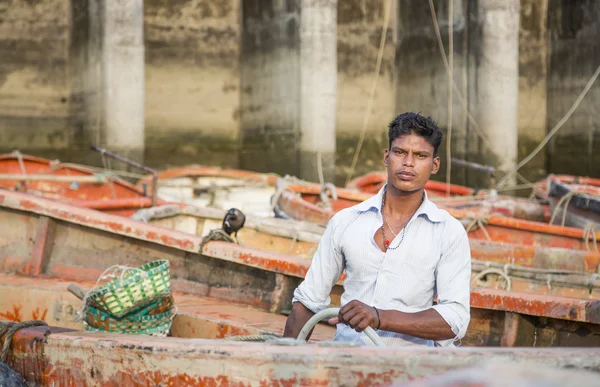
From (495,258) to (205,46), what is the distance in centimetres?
1085

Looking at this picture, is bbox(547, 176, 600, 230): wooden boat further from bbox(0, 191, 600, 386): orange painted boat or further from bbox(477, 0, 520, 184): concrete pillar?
bbox(477, 0, 520, 184): concrete pillar

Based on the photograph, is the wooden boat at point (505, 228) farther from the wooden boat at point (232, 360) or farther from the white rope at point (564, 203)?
the wooden boat at point (232, 360)

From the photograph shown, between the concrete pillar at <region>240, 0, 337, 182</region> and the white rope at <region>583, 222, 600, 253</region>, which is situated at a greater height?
the concrete pillar at <region>240, 0, 337, 182</region>

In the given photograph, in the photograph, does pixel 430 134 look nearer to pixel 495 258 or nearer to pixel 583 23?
pixel 495 258

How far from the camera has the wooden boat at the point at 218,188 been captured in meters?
10.6

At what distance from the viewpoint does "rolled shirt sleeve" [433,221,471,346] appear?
108 inches

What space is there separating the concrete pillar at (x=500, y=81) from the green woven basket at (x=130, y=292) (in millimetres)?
10570

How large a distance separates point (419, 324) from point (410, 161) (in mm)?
544

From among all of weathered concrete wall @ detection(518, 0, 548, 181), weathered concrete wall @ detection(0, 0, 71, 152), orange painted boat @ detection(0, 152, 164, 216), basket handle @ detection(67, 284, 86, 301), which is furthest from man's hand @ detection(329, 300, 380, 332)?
weathered concrete wall @ detection(518, 0, 548, 181)

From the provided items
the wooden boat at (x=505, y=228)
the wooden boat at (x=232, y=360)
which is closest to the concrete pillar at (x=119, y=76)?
the wooden boat at (x=505, y=228)

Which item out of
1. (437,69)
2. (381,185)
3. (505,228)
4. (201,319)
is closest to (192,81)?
(437,69)

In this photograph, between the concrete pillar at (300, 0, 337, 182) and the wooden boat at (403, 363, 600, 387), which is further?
the concrete pillar at (300, 0, 337, 182)

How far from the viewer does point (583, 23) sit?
1650cm

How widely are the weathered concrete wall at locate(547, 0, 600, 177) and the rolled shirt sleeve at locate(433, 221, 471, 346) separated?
13.8 metres
